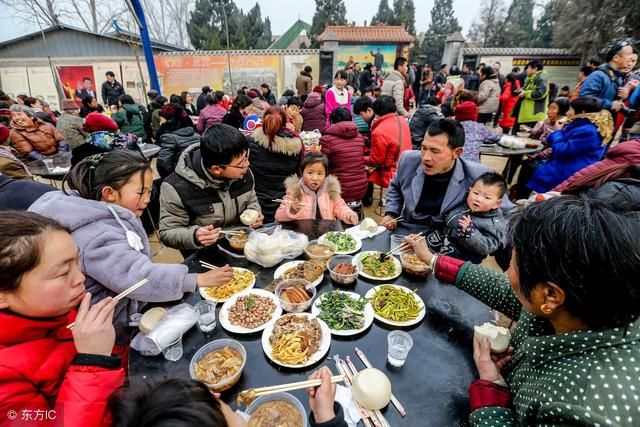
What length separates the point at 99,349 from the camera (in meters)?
1.32

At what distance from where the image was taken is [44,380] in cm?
129

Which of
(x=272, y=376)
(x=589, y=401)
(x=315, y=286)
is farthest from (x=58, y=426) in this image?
(x=589, y=401)

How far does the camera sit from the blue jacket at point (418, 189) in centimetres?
301

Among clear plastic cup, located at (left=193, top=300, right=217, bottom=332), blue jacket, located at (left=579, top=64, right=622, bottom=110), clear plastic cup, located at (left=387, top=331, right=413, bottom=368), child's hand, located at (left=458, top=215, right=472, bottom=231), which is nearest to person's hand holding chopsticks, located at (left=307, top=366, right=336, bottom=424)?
clear plastic cup, located at (left=387, top=331, right=413, bottom=368)

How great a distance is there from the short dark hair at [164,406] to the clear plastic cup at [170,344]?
782 millimetres

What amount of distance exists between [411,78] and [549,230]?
1830cm

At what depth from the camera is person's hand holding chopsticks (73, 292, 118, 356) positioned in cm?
130

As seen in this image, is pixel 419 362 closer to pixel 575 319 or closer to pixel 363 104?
pixel 575 319

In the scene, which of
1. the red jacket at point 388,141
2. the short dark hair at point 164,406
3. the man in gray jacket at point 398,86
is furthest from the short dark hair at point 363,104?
the short dark hair at point 164,406

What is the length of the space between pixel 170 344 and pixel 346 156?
4.02m

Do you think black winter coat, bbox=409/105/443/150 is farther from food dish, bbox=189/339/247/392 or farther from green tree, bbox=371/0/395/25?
green tree, bbox=371/0/395/25

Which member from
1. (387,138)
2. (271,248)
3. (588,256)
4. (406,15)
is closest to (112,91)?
(387,138)

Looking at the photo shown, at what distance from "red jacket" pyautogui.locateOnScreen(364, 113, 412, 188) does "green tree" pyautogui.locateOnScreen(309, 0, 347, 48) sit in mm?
35304

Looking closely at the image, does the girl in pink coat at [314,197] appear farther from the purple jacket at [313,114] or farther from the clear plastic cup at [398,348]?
the purple jacket at [313,114]
